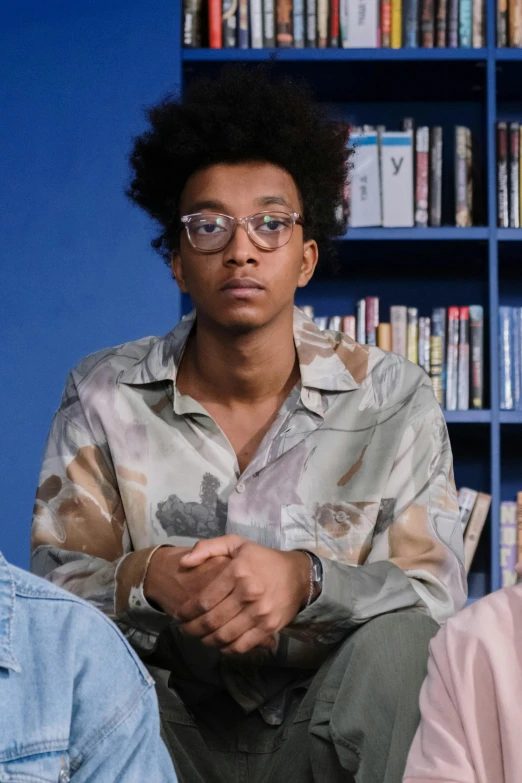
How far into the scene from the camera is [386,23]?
2.69 meters

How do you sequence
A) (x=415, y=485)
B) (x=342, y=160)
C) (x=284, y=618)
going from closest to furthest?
(x=284, y=618) → (x=415, y=485) → (x=342, y=160)

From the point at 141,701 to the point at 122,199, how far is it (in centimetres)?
194

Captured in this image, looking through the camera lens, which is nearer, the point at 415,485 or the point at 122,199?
the point at 415,485

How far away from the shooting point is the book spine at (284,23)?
2.68m

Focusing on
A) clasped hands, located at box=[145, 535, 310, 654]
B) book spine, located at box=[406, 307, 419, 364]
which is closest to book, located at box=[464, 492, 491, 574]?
book spine, located at box=[406, 307, 419, 364]

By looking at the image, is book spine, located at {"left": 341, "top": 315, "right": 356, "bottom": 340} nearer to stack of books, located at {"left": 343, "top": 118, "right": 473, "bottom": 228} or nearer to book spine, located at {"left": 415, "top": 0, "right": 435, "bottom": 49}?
stack of books, located at {"left": 343, "top": 118, "right": 473, "bottom": 228}

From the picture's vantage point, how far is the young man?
4.42 ft

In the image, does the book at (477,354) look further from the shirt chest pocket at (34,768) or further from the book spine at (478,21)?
the shirt chest pocket at (34,768)

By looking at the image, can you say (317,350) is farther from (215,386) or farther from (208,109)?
(208,109)

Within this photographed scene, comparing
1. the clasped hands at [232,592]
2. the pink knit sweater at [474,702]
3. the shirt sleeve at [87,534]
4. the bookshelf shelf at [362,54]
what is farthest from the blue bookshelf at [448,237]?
the pink knit sweater at [474,702]

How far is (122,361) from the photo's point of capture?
5.60 feet

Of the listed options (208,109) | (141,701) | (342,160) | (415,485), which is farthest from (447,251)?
(141,701)

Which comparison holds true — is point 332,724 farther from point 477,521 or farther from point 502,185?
point 502,185

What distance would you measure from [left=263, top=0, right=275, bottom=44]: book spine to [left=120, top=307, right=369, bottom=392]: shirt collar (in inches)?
46.0
